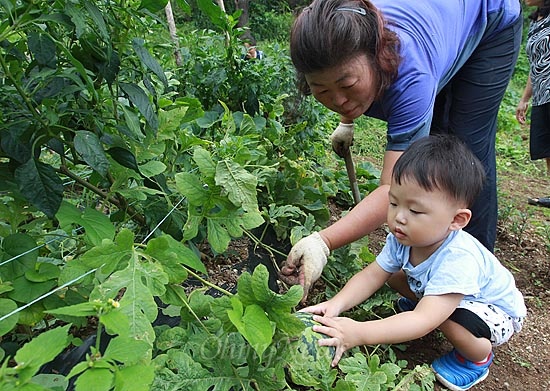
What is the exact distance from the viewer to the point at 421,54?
72.4 inches

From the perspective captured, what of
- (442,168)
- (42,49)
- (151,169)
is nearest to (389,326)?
(442,168)

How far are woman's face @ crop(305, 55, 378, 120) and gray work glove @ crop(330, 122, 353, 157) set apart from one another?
0.78 meters

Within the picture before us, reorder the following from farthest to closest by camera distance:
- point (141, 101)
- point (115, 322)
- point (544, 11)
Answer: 1. point (544, 11)
2. point (141, 101)
3. point (115, 322)

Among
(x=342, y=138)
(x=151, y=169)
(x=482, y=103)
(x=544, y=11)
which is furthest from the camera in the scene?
(x=544, y=11)

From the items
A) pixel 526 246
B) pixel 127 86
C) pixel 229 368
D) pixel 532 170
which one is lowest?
pixel 532 170

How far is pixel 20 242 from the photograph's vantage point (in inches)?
Result: 47.7

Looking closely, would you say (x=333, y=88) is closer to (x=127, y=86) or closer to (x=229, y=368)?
(x=127, y=86)

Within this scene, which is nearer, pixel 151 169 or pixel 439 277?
pixel 151 169

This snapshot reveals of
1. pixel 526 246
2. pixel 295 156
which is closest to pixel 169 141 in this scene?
pixel 295 156

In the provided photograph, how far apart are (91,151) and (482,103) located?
6.15 ft

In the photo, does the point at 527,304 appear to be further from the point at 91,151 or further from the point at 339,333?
the point at 91,151

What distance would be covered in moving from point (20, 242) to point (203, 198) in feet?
1.47

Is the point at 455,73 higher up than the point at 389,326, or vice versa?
the point at 455,73

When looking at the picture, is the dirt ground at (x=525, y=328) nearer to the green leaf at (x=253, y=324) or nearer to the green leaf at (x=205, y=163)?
the green leaf at (x=253, y=324)
